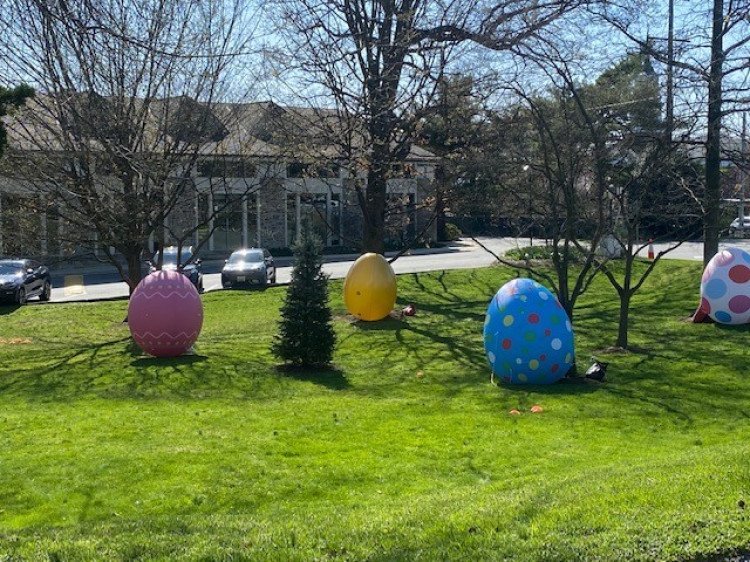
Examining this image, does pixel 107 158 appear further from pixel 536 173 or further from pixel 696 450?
pixel 696 450

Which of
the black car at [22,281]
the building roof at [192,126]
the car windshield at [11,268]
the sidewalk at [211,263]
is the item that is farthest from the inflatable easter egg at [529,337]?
the sidewalk at [211,263]

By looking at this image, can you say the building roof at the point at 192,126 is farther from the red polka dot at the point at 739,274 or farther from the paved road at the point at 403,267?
the red polka dot at the point at 739,274

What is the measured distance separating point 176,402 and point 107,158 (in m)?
8.12

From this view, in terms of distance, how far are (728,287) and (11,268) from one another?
20813 mm

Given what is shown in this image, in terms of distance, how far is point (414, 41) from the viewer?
20625 millimetres

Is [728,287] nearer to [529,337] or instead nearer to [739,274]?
[739,274]

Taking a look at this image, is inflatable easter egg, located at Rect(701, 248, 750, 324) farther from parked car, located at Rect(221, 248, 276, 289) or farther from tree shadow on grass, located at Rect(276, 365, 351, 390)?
parked car, located at Rect(221, 248, 276, 289)

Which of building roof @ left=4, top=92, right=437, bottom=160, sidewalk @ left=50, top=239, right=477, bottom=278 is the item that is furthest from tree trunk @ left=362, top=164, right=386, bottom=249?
sidewalk @ left=50, top=239, right=477, bottom=278

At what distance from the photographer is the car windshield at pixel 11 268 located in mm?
25953

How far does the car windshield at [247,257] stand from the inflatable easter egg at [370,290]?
912 cm

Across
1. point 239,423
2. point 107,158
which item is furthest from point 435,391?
point 107,158

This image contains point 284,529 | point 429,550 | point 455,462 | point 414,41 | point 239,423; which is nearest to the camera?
point 429,550

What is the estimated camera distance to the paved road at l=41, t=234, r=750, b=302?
95.1 ft

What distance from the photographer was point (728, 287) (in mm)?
18656
